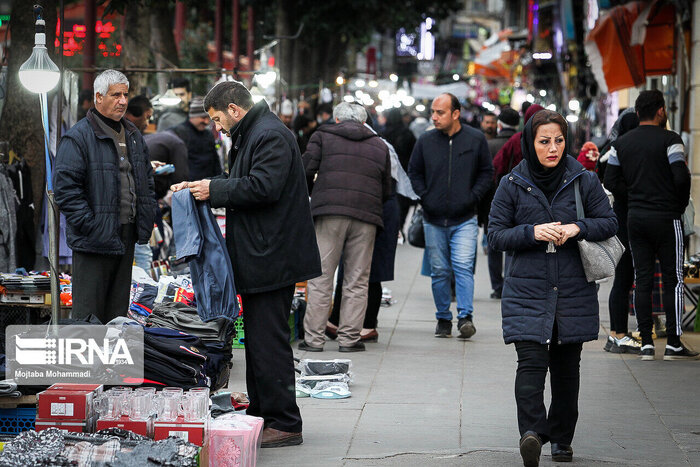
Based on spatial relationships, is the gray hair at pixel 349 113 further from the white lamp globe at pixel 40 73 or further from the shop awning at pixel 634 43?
the shop awning at pixel 634 43

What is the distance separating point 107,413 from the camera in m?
5.39

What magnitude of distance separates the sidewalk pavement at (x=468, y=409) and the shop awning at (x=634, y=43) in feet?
15.6

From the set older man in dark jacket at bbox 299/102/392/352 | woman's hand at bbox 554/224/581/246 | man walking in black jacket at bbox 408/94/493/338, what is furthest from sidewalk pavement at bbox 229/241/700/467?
woman's hand at bbox 554/224/581/246

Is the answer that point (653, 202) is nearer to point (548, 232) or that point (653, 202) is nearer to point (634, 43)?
point (548, 232)

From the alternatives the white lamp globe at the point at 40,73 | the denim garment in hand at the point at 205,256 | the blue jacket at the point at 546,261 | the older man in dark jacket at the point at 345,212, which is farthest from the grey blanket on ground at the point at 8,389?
the older man in dark jacket at the point at 345,212

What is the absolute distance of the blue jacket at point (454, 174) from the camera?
32.3 feet

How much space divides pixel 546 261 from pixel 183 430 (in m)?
1.95

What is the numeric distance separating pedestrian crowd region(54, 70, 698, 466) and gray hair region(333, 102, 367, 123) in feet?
0.04

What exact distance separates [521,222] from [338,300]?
425cm

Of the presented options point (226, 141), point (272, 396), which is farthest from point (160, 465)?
point (226, 141)

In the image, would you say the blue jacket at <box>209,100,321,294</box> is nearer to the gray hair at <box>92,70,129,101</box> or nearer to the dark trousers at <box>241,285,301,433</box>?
the dark trousers at <box>241,285,301,433</box>

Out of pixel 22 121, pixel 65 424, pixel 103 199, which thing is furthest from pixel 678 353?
pixel 22 121

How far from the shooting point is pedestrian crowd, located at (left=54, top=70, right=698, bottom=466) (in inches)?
228

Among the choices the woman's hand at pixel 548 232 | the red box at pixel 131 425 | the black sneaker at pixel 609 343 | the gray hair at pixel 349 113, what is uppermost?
the gray hair at pixel 349 113
